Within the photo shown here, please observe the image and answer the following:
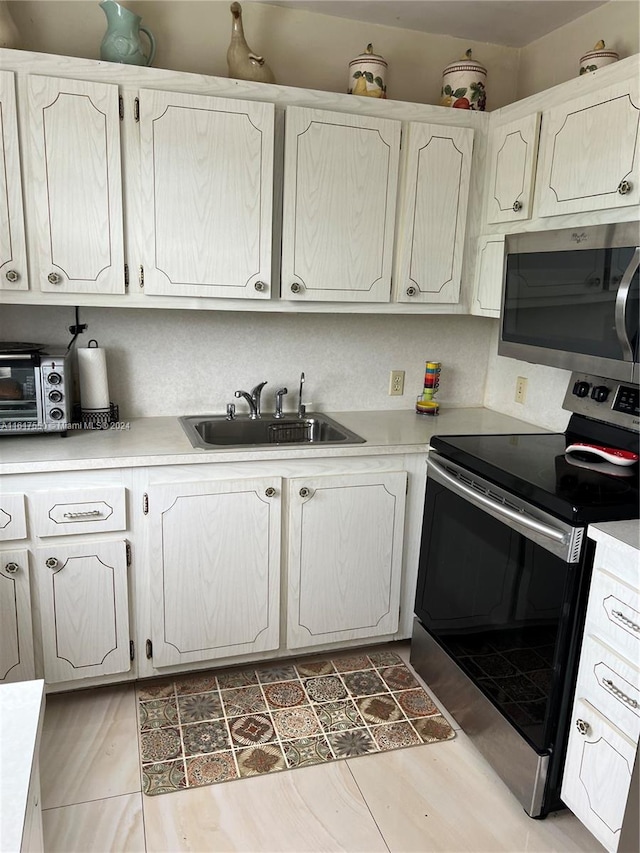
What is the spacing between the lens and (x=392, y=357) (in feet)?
9.12

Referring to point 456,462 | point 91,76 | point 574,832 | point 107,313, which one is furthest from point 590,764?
point 91,76

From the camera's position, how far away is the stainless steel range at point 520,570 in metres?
1.61

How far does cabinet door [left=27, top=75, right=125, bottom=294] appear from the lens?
1939 mm

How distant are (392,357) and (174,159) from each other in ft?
4.00

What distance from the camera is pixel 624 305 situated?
1.63 metres

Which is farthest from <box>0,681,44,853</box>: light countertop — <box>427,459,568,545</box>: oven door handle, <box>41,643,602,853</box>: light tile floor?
<box>427,459,568,545</box>: oven door handle

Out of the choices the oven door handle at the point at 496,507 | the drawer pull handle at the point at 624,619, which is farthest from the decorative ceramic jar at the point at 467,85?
the drawer pull handle at the point at 624,619

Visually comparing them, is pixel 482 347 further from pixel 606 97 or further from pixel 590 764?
pixel 590 764

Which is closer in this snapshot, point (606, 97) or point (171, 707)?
point (606, 97)

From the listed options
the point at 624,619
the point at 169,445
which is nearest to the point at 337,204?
the point at 169,445

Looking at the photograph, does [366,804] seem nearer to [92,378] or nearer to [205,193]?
[92,378]

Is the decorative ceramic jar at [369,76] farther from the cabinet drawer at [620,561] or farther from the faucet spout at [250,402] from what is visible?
the cabinet drawer at [620,561]

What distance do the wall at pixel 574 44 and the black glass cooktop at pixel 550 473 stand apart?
1390mm

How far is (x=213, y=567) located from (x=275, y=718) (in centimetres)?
54
